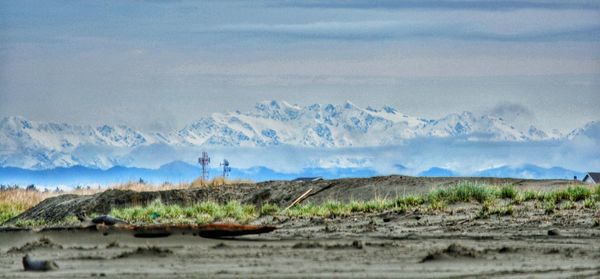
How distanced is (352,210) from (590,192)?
15.4ft

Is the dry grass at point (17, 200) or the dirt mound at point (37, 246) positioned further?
the dry grass at point (17, 200)

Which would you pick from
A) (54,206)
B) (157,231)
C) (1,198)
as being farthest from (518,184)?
(1,198)

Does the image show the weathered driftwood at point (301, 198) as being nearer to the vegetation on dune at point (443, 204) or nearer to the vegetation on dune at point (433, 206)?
the vegetation on dune at point (433, 206)

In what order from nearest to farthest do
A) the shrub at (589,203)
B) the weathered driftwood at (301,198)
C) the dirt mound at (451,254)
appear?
the dirt mound at (451,254) < the shrub at (589,203) < the weathered driftwood at (301,198)

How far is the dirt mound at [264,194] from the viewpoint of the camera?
107ft

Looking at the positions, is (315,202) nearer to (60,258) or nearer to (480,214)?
(480,214)

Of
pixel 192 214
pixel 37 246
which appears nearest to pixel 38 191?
pixel 192 214

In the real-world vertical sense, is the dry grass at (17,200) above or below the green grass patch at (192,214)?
above

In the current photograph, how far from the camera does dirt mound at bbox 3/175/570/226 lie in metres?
32.7

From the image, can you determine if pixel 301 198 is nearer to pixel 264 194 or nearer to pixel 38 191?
pixel 264 194

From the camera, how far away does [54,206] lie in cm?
3672

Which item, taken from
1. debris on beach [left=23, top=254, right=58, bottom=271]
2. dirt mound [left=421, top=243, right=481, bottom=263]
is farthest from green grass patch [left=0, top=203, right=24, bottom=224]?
dirt mound [left=421, top=243, right=481, bottom=263]

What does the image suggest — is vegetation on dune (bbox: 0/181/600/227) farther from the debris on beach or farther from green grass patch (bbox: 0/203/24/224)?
green grass patch (bbox: 0/203/24/224)

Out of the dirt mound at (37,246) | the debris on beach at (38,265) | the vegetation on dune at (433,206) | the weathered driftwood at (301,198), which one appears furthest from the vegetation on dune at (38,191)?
the debris on beach at (38,265)
